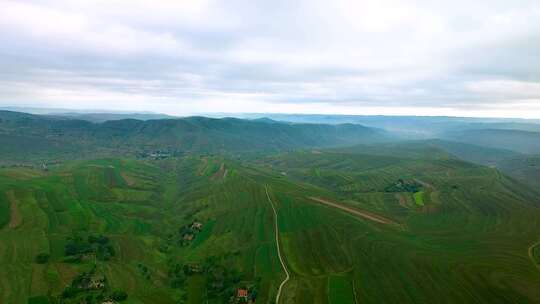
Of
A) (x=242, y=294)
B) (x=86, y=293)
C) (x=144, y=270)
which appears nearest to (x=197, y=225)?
(x=144, y=270)

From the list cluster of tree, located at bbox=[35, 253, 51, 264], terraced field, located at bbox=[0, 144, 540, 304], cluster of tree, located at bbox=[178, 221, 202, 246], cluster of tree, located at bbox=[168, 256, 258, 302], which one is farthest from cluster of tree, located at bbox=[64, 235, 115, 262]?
cluster of tree, located at bbox=[178, 221, 202, 246]

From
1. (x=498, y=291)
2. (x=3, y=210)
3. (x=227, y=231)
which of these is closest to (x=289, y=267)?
(x=227, y=231)

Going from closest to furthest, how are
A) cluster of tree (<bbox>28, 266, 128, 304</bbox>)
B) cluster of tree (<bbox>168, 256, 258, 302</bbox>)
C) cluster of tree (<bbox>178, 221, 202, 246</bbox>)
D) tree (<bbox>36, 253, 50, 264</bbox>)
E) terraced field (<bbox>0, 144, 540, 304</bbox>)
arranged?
cluster of tree (<bbox>28, 266, 128, 304</bbox>)
terraced field (<bbox>0, 144, 540, 304</bbox>)
cluster of tree (<bbox>168, 256, 258, 302</bbox>)
tree (<bbox>36, 253, 50, 264</bbox>)
cluster of tree (<bbox>178, 221, 202, 246</bbox>)

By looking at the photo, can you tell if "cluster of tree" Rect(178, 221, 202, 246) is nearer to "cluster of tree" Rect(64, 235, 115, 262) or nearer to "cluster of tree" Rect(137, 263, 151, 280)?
"cluster of tree" Rect(137, 263, 151, 280)

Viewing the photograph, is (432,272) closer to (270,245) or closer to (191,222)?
(270,245)

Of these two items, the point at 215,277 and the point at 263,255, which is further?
the point at 263,255

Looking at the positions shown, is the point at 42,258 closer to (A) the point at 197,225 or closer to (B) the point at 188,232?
(B) the point at 188,232

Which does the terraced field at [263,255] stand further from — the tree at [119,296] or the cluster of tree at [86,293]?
the tree at [119,296]

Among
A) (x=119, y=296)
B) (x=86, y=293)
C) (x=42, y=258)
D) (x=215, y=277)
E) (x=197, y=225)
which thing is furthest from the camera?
(x=197, y=225)

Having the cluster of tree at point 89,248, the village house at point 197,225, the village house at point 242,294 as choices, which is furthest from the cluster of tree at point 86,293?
the village house at point 197,225
